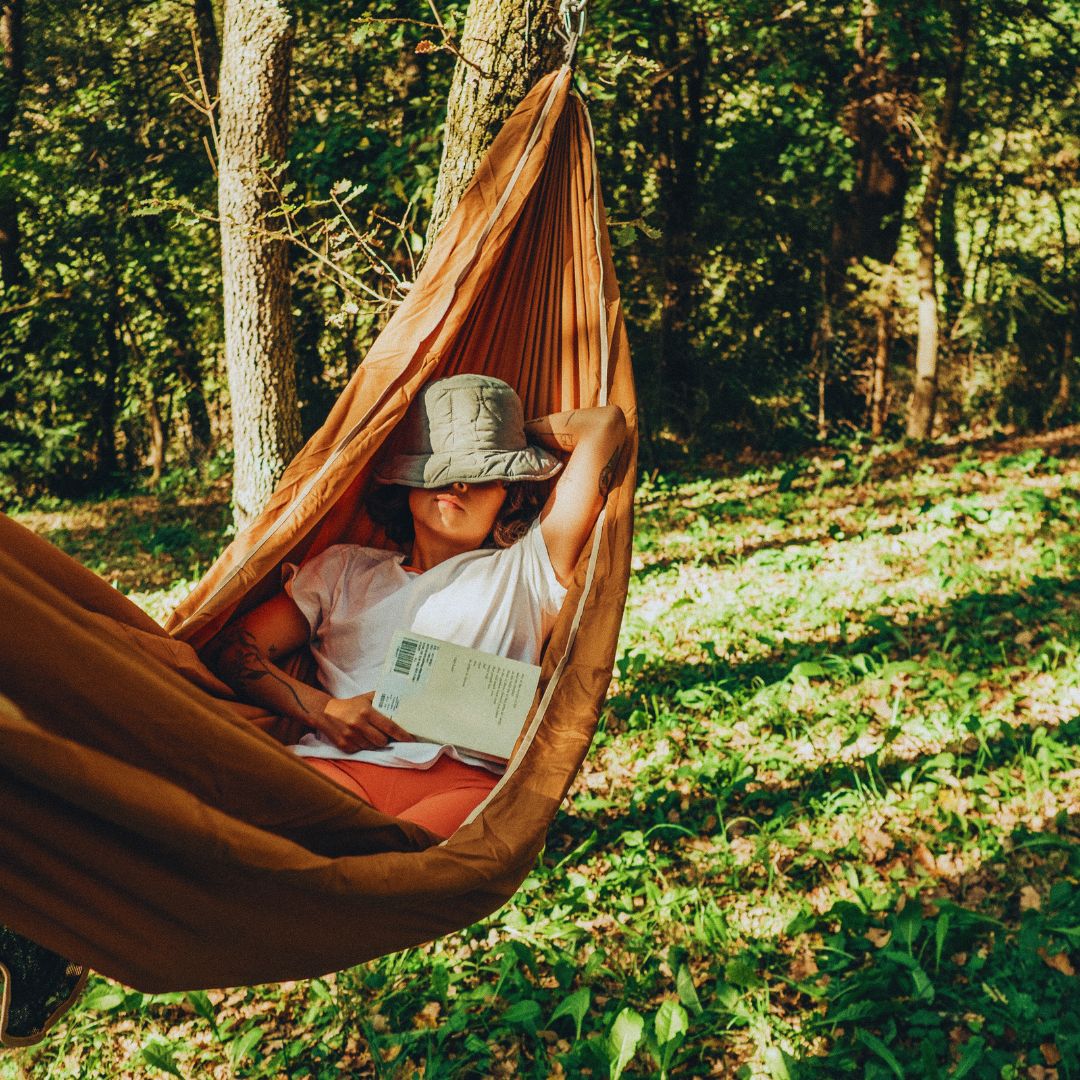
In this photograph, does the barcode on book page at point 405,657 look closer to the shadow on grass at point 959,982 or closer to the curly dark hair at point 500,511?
the curly dark hair at point 500,511

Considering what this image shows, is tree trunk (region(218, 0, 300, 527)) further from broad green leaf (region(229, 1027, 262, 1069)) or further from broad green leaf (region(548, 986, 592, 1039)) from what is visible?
broad green leaf (region(548, 986, 592, 1039))

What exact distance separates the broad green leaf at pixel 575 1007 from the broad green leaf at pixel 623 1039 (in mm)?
86

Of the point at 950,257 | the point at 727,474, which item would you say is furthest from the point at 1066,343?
the point at 727,474

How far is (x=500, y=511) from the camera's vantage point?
7.46 ft

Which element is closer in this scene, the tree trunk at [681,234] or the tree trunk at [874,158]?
the tree trunk at [874,158]

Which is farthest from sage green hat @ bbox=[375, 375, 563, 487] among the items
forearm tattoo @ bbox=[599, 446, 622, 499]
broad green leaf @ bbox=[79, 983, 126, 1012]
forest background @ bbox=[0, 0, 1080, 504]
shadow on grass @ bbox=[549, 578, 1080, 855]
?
forest background @ bbox=[0, 0, 1080, 504]

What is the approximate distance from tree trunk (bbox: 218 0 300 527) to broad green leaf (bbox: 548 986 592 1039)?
233cm

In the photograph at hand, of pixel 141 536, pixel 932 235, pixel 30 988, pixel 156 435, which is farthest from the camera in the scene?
pixel 156 435

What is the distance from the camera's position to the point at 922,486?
5.54 meters

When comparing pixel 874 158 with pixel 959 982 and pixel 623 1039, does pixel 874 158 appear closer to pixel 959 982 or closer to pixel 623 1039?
pixel 959 982

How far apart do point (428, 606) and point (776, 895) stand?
107 centimetres

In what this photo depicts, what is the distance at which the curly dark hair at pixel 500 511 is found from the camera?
227 centimetres

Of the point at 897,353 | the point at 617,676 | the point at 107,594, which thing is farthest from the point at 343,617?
the point at 897,353

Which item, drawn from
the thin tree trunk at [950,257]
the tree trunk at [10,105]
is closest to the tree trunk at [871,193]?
the thin tree trunk at [950,257]
